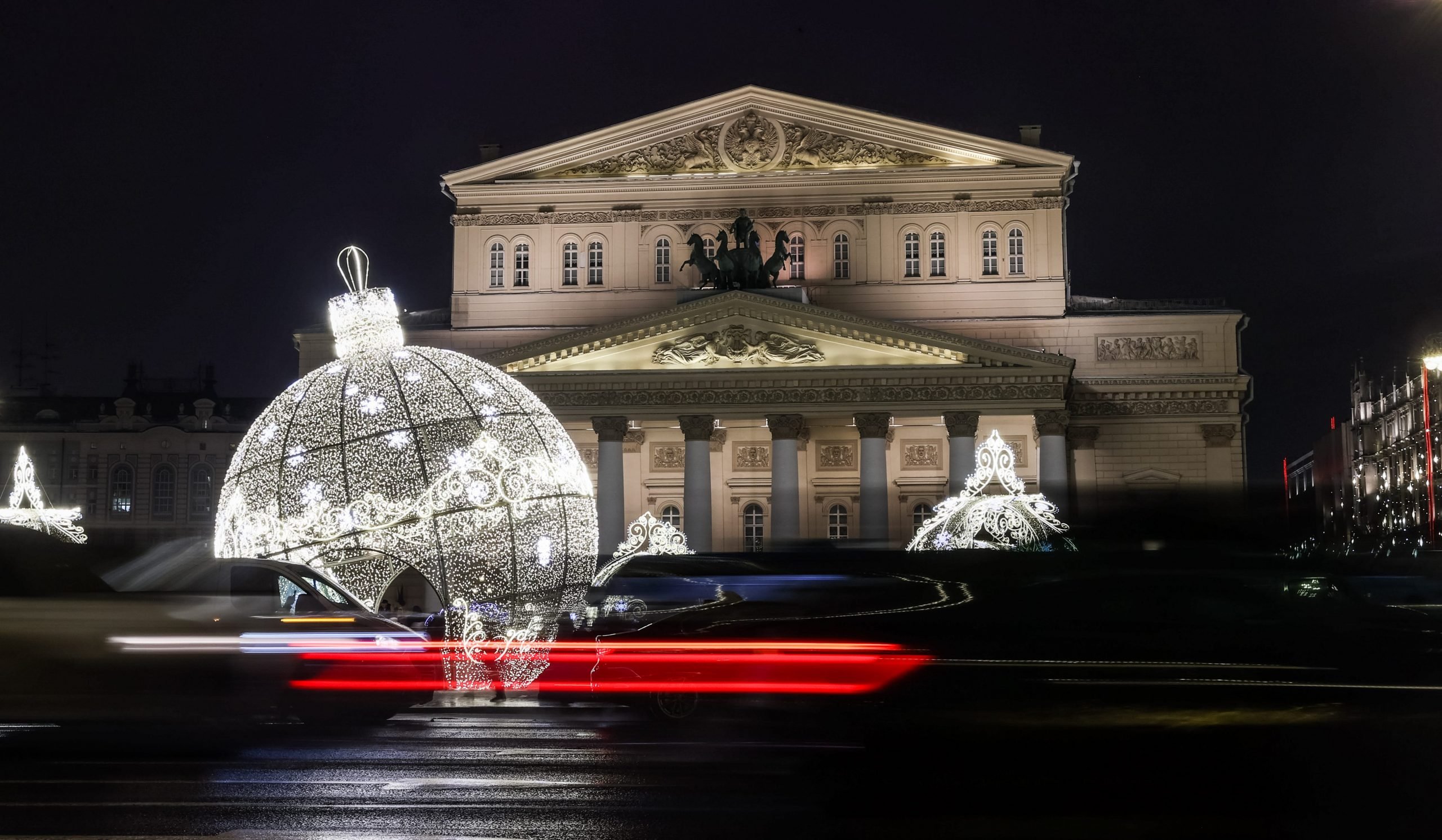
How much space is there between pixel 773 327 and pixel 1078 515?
26.7 metres

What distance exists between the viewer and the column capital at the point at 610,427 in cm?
4331

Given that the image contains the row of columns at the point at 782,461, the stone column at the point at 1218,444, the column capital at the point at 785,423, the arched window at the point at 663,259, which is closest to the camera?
the row of columns at the point at 782,461

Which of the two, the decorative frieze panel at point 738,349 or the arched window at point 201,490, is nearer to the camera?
the decorative frieze panel at point 738,349

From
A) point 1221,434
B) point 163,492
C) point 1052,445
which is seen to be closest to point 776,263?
point 1052,445

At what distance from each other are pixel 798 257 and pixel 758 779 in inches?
1502

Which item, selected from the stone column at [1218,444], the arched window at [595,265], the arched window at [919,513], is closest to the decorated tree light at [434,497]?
the arched window at [919,513]

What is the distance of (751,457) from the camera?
48812mm

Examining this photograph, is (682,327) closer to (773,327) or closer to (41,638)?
(773,327)

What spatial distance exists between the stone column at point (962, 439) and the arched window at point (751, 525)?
8.12 metres

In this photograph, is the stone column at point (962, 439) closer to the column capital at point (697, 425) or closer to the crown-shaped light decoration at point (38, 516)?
the column capital at point (697, 425)

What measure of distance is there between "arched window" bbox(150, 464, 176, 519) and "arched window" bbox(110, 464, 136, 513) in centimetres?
88

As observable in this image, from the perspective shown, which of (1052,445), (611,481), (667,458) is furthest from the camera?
(667,458)

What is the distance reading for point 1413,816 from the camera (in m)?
10.1

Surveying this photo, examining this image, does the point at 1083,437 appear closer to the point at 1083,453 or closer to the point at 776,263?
the point at 1083,453
